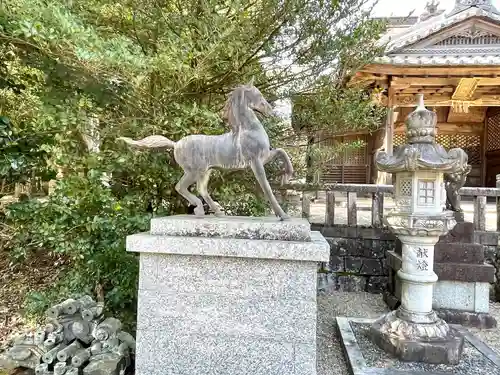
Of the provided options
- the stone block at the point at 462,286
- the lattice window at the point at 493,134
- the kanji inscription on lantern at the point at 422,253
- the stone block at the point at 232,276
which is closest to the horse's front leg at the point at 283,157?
the stone block at the point at 232,276

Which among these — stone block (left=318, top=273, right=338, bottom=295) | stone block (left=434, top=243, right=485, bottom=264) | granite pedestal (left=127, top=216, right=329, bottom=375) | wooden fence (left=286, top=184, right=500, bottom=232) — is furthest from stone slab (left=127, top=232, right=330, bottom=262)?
stone block (left=318, top=273, right=338, bottom=295)

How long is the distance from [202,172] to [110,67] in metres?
1.10

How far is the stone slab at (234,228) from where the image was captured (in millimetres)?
2172

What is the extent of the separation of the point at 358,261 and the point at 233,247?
3387 mm

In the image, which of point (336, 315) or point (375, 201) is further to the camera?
point (375, 201)

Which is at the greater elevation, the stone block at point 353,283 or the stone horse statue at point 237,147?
the stone horse statue at point 237,147

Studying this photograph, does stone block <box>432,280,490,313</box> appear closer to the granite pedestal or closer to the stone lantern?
the stone lantern

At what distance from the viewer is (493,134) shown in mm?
10797

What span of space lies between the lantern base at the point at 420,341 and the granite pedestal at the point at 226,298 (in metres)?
1.12

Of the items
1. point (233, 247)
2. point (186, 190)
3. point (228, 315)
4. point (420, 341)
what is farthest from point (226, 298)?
point (420, 341)

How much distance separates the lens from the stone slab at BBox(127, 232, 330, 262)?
2.06 metres

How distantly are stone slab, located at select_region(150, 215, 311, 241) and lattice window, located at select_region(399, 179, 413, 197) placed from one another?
4.64 feet

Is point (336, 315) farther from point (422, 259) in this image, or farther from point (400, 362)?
point (422, 259)

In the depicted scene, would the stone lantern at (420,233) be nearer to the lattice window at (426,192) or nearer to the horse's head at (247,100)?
the lattice window at (426,192)
